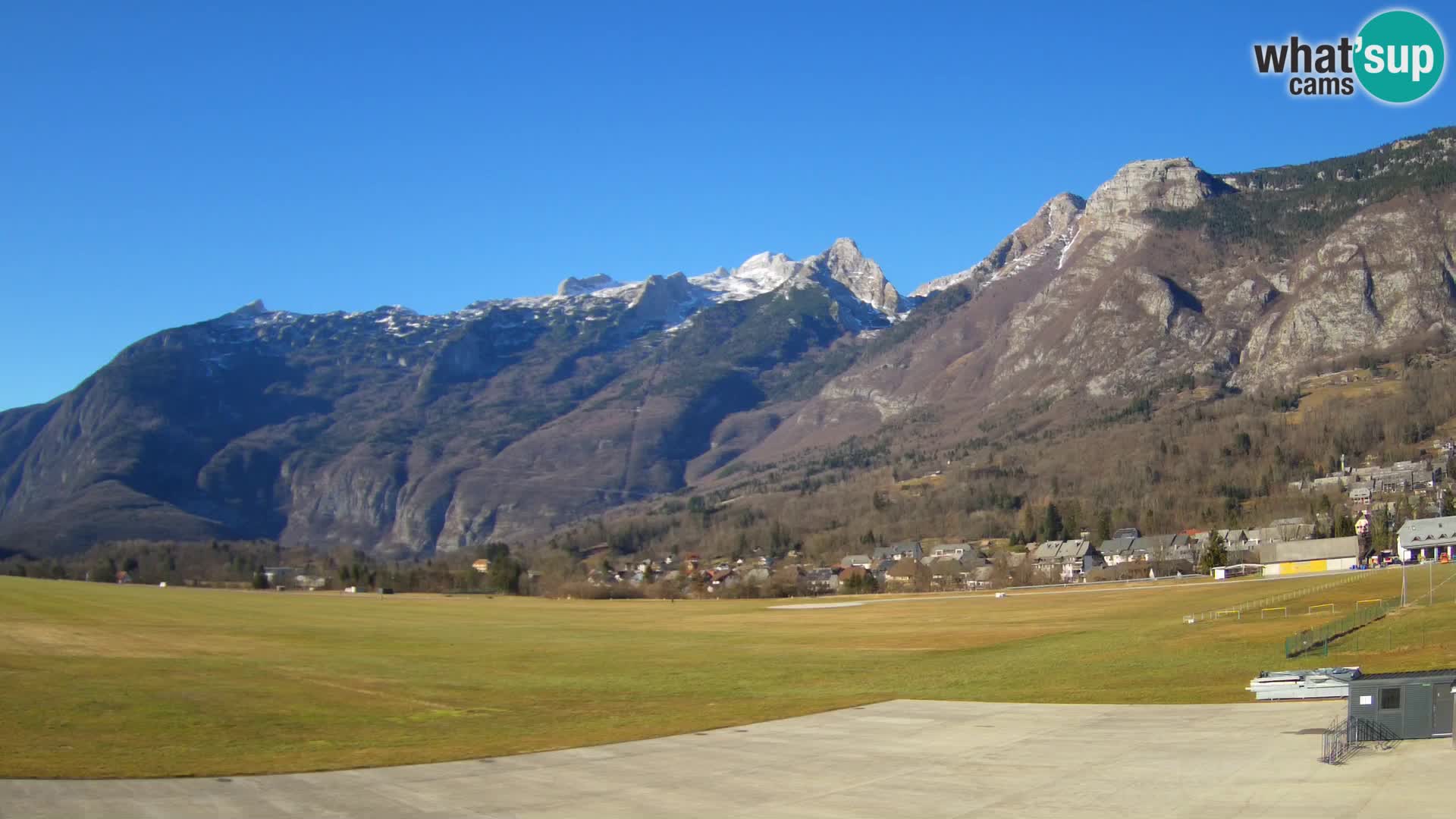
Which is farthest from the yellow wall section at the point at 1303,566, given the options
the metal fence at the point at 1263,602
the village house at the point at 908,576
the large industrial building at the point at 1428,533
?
the large industrial building at the point at 1428,533

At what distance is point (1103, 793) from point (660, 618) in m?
86.9

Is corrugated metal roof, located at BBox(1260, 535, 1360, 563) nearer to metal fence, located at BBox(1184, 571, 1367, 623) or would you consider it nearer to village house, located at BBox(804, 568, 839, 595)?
metal fence, located at BBox(1184, 571, 1367, 623)

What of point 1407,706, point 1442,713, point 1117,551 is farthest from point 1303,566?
point 1407,706

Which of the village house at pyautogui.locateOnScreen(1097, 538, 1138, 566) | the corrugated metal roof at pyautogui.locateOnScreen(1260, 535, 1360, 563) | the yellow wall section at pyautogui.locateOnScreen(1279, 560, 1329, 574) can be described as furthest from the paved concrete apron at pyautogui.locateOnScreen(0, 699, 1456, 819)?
the village house at pyautogui.locateOnScreen(1097, 538, 1138, 566)

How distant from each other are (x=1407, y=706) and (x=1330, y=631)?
85.9 feet

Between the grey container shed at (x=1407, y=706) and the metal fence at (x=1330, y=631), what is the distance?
1859 cm

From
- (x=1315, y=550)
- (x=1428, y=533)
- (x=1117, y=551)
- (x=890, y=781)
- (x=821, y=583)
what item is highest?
(x=1428, y=533)

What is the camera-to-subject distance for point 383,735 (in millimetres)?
38688

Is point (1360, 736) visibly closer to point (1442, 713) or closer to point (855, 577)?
point (1442, 713)

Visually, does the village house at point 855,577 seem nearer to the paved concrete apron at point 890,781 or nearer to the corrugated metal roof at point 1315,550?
the corrugated metal roof at point 1315,550

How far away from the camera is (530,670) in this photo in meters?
61.3

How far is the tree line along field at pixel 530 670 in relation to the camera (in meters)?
37.3

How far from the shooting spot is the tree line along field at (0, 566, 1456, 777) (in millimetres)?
37281

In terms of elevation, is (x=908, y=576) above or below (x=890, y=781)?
below
